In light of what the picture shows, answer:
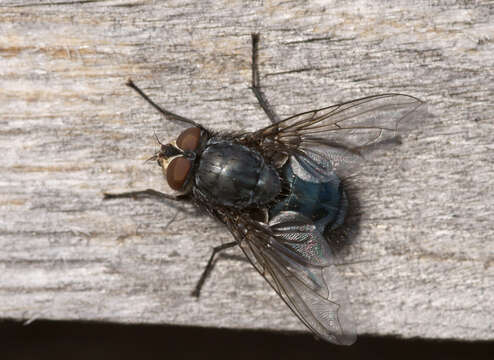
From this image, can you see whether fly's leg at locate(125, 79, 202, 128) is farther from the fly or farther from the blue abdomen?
the blue abdomen

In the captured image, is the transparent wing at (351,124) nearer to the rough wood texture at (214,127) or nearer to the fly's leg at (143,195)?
the rough wood texture at (214,127)

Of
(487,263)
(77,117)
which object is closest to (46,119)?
(77,117)

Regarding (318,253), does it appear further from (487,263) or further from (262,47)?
(262,47)

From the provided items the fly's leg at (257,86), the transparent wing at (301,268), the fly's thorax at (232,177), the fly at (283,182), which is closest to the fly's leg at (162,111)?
the fly at (283,182)

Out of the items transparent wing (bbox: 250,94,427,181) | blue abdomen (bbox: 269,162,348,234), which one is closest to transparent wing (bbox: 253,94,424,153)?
transparent wing (bbox: 250,94,427,181)

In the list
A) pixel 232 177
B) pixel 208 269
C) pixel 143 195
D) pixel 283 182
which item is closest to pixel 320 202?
pixel 283 182

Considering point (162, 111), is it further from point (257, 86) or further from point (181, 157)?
point (257, 86)
